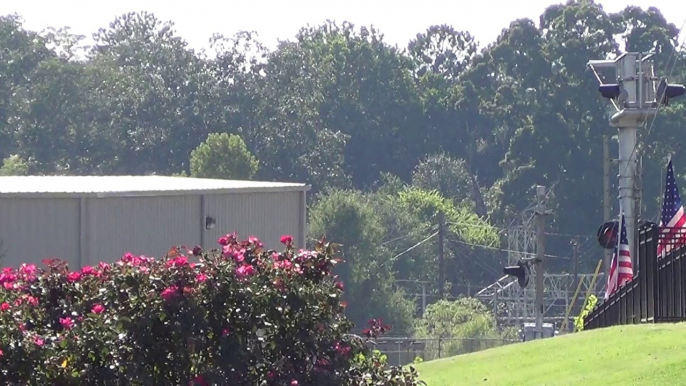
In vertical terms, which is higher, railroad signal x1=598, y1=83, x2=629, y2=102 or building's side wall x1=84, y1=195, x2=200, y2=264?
railroad signal x1=598, y1=83, x2=629, y2=102

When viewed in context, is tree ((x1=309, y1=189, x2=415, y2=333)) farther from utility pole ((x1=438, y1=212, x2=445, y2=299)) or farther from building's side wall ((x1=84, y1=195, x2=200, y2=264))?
building's side wall ((x1=84, y1=195, x2=200, y2=264))

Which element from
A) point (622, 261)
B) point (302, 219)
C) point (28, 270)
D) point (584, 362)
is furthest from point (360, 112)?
point (28, 270)

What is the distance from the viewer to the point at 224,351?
6508mm

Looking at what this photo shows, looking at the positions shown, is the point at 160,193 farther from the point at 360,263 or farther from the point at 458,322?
the point at 360,263

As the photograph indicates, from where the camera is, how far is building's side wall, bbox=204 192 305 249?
22.9 meters

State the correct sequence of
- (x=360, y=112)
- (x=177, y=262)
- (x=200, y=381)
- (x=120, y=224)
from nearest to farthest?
(x=200, y=381)
(x=177, y=262)
(x=120, y=224)
(x=360, y=112)

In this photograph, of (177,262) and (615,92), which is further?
(615,92)

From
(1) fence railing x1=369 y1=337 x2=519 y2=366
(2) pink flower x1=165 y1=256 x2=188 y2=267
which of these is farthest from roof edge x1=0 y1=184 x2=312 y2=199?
(1) fence railing x1=369 y1=337 x2=519 y2=366

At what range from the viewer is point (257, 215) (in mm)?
23656

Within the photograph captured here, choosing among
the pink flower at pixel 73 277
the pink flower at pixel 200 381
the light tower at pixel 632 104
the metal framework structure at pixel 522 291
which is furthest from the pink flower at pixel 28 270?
the metal framework structure at pixel 522 291

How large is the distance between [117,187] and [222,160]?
127 feet

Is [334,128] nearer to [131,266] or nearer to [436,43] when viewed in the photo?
[436,43]

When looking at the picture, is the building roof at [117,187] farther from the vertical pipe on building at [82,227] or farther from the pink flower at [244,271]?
the pink flower at [244,271]

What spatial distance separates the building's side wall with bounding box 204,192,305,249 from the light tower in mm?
6100
